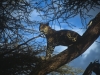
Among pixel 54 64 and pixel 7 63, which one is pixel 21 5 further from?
pixel 54 64

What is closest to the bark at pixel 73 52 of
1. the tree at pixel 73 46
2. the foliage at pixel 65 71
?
the tree at pixel 73 46

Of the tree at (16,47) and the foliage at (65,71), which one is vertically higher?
the tree at (16,47)

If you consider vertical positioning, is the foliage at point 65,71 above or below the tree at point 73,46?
below

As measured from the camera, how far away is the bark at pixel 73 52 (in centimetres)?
244

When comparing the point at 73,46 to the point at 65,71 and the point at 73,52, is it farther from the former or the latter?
the point at 65,71

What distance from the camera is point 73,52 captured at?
2.62 m

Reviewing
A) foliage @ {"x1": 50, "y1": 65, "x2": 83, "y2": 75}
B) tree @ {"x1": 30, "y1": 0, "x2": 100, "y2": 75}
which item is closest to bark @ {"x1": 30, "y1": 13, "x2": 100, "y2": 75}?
tree @ {"x1": 30, "y1": 0, "x2": 100, "y2": 75}

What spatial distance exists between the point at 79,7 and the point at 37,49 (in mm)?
1278

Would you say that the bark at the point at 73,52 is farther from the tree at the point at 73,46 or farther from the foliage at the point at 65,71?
the foliage at the point at 65,71

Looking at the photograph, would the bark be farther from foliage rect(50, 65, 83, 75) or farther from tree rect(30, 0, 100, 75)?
foliage rect(50, 65, 83, 75)

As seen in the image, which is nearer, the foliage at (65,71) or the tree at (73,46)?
the tree at (73,46)

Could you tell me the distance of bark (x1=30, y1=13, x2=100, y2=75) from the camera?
2436 mm

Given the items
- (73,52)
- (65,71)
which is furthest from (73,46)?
(65,71)

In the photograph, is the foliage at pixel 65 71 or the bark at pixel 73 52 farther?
the foliage at pixel 65 71
